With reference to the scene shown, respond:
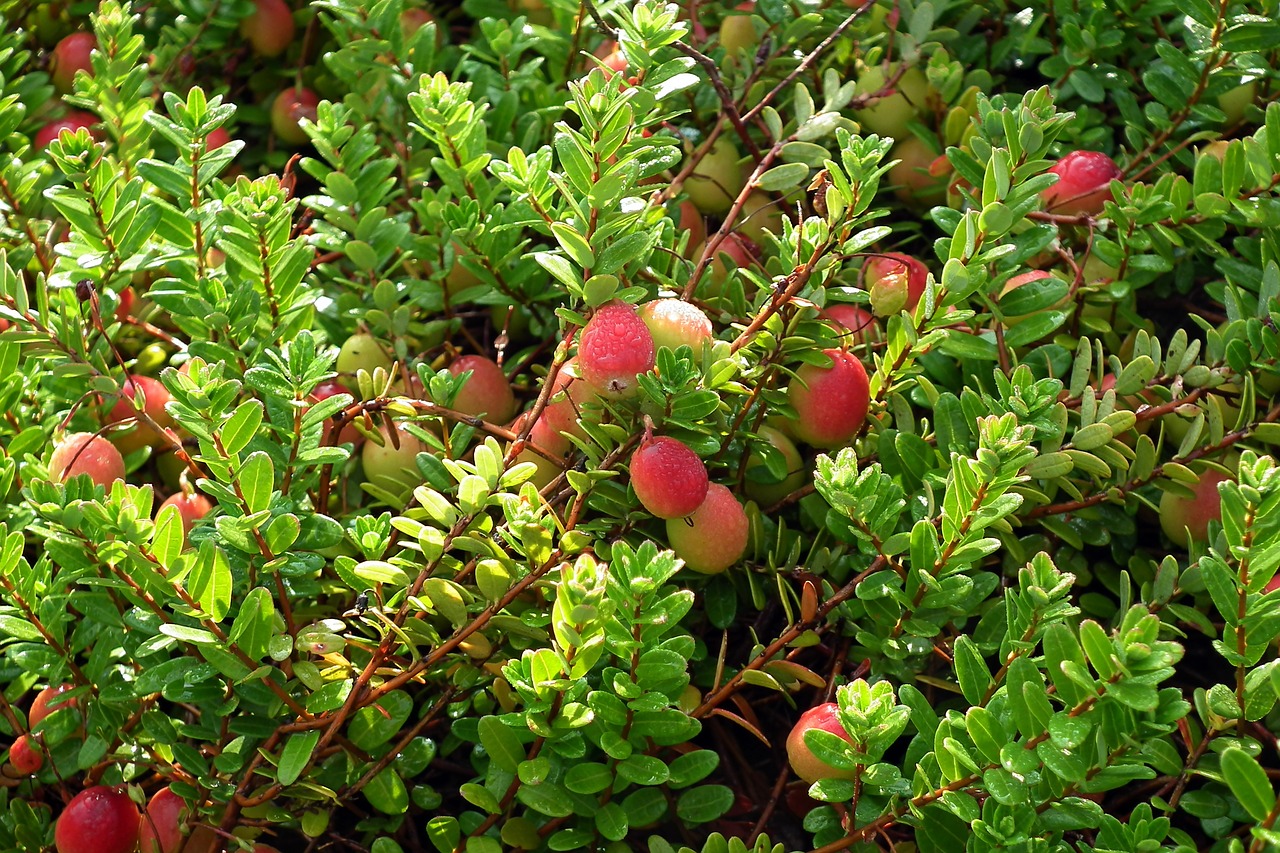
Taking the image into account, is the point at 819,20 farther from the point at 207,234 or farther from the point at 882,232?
the point at 207,234

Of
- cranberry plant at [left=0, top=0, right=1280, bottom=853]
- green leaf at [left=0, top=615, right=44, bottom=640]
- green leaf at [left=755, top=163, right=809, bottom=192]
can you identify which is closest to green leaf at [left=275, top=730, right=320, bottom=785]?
cranberry plant at [left=0, top=0, right=1280, bottom=853]

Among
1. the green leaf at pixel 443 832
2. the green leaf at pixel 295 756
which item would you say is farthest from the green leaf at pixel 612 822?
the green leaf at pixel 295 756


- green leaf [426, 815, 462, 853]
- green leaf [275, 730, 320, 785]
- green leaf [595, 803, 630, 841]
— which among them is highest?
green leaf [275, 730, 320, 785]

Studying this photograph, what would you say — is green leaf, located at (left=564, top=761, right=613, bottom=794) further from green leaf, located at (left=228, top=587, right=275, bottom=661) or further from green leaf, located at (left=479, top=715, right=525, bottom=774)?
green leaf, located at (left=228, top=587, right=275, bottom=661)

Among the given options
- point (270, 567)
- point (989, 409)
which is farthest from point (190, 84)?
point (989, 409)

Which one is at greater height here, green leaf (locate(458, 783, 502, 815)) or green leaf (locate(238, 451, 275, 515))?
green leaf (locate(238, 451, 275, 515))

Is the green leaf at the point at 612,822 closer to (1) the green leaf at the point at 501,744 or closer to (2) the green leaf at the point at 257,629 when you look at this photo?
(1) the green leaf at the point at 501,744
